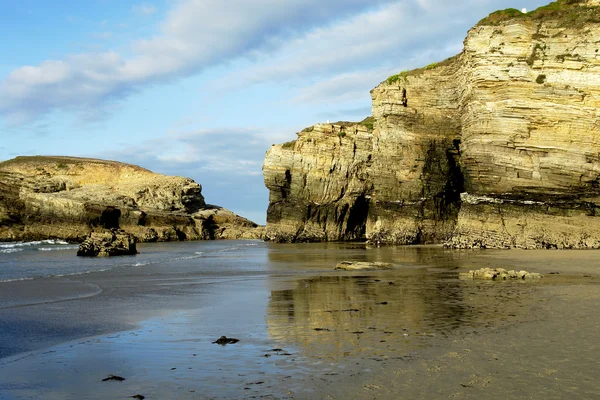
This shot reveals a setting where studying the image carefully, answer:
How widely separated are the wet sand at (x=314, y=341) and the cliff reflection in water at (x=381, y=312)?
37 millimetres

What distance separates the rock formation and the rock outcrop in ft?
69.1

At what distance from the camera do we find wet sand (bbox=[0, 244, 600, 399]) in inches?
273

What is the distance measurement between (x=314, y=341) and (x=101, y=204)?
71344 mm

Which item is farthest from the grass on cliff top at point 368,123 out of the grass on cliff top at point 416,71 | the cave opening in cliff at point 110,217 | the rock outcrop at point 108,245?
the cave opening in cliff at point 110,217

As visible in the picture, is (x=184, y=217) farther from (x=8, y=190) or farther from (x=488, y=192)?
(x=488, y=192)

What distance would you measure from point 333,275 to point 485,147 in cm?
1758

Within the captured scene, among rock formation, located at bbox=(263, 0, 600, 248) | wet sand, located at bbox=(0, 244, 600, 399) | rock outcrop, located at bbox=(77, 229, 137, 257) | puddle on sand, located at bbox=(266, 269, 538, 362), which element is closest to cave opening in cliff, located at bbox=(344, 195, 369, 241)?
rock formation, located at bbox=(263, 0, 600, 248)

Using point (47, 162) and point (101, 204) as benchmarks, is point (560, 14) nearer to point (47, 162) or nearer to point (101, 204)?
point (101, 204)

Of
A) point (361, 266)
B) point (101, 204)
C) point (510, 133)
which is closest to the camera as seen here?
point (361, 266)

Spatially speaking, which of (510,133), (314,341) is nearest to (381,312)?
(314,341)

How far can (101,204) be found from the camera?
7588cm

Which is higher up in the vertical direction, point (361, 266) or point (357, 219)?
point (357, 219)

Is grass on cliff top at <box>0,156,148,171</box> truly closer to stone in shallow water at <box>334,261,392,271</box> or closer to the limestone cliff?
the limestone cliff

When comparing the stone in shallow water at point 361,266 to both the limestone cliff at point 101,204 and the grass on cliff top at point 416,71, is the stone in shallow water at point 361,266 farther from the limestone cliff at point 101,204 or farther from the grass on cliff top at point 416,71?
Result: the limestone cliff at point 101,204
